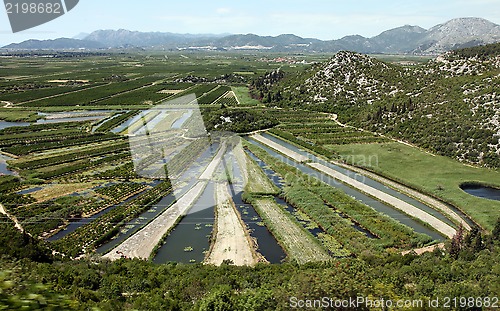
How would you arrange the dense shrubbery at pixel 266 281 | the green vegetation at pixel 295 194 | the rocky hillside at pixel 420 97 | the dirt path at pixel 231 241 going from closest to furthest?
the dense shrubbery at pixel 266 281 < the green vegetation at pixel 295 194 < the dirt path at pixel 231 241 < the rocky hillside at pixel 420 97

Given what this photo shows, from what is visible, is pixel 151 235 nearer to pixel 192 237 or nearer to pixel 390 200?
pixel 192 237

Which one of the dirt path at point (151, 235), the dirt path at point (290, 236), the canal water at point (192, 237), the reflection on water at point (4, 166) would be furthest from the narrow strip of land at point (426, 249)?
the reflection on water at point (4, 166)

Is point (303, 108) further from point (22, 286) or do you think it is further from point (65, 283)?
point (22, 286)

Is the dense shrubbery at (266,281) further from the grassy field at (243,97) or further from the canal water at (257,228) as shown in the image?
the grassy field at (243,97)

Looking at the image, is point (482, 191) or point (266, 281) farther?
point (482, 191)

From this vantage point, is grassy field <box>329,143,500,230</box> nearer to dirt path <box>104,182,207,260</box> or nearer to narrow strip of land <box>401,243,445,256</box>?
narrow strip of land <box>401,243,445,256</box>

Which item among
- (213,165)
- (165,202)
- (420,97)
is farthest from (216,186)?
(420,97)

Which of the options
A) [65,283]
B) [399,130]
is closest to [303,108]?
[399,130]
